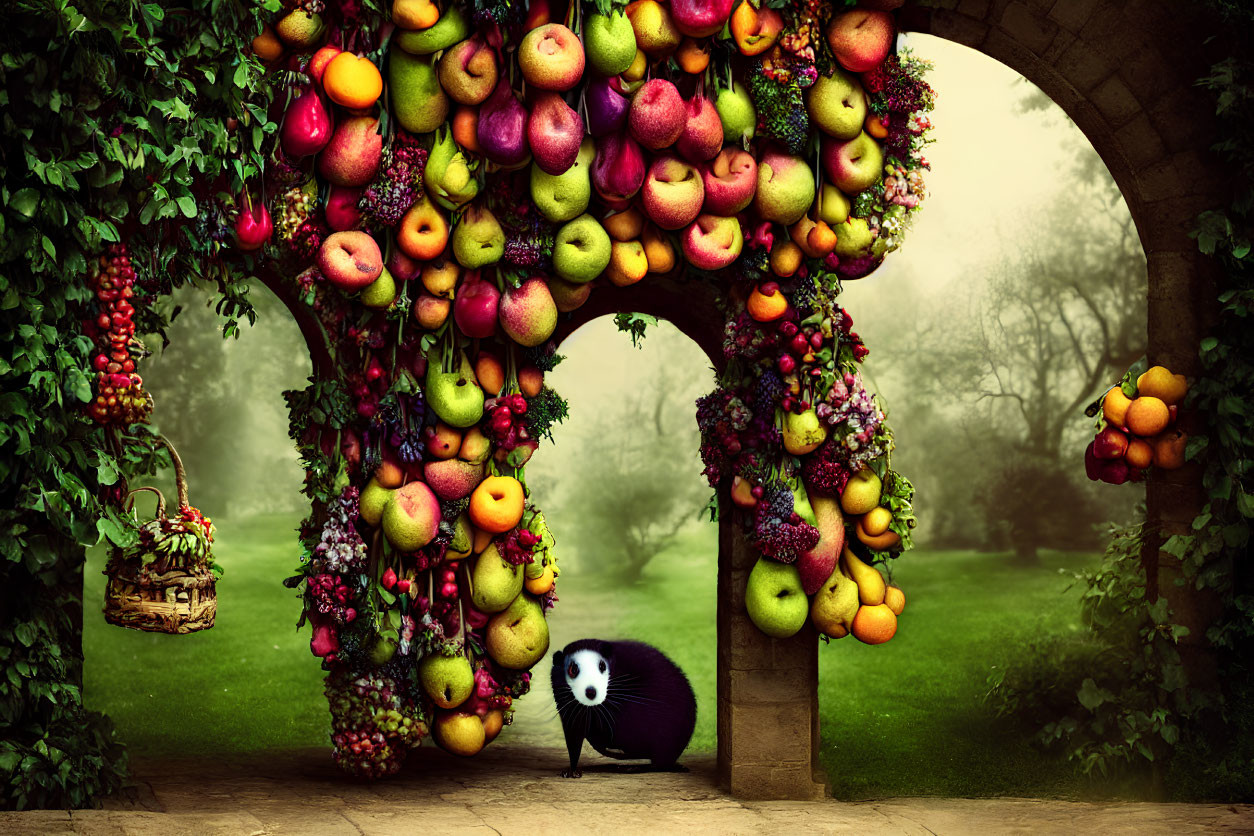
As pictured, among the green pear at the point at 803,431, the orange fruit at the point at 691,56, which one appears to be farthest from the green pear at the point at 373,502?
the orange fruit at the point at 691,56

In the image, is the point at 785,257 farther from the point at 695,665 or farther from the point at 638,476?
the point at 638,476

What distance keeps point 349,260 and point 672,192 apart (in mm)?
1390

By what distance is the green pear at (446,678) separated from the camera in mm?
5531

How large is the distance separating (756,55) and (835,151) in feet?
1.76

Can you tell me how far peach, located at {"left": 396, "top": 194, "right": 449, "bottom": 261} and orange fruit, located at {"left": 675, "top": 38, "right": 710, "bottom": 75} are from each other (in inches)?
48.2

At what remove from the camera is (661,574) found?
1119 centimetres

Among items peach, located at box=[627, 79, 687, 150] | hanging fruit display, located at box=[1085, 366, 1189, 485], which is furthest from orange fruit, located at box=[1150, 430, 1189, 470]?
peach, located at box=[627, 79, 687, 150]

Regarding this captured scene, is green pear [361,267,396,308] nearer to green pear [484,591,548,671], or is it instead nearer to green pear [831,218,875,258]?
green pear [484,591,548,671]

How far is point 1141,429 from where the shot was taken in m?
5.50

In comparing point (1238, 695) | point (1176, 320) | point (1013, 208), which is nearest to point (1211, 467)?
point (1176, 320)

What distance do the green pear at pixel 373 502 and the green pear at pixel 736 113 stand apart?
7.02 feet

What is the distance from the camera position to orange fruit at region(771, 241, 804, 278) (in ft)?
17.9

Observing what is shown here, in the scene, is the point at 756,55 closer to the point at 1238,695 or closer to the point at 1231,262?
the point at 1231,262

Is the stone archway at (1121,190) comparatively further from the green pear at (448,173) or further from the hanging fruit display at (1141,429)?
the green pear at (448,173)
